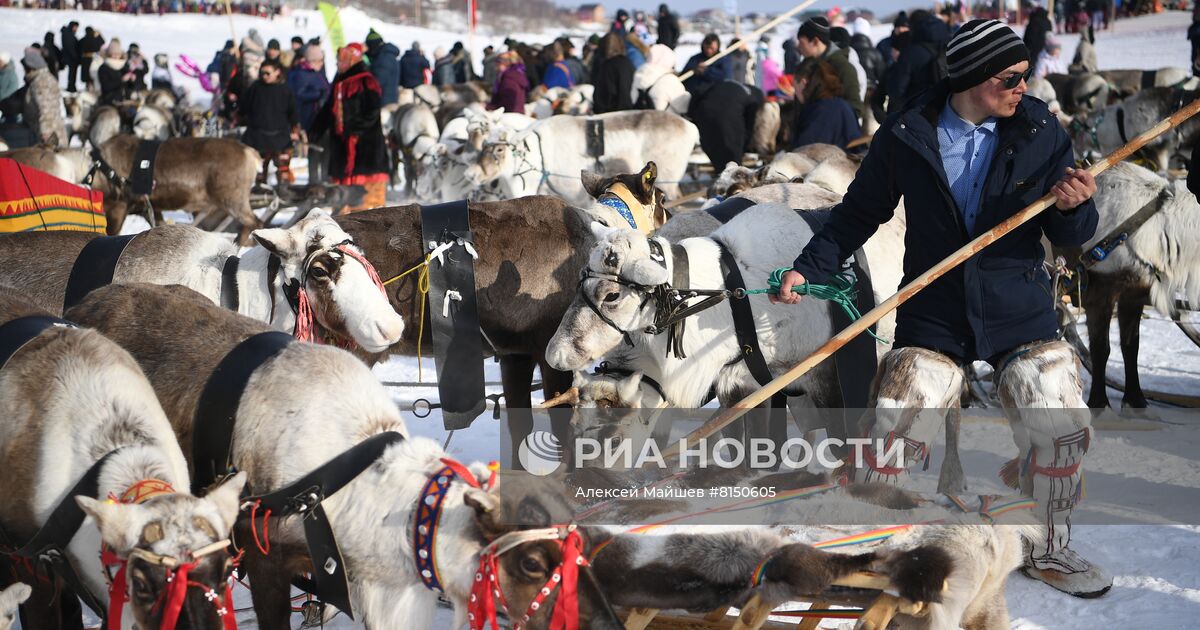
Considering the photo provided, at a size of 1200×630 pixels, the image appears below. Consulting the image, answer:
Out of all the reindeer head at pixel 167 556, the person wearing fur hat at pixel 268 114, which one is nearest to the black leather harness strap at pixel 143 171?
the person wearing fur hat at pixel 268 114

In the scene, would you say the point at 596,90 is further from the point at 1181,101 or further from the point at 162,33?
the point at 162,33

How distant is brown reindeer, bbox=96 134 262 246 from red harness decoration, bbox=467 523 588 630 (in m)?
8.40

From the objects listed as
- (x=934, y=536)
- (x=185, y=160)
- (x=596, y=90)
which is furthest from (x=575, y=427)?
(x=596, y=90)

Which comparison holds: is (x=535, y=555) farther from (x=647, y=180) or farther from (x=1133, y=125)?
(x=1133, y=125)

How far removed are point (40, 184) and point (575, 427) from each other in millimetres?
3175

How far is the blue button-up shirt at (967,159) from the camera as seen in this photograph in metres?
3.27

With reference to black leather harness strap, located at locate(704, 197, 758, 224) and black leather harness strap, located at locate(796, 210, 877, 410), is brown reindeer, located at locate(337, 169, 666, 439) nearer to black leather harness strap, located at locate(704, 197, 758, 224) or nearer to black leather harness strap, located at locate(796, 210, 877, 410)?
black leather harness strap, located at locate(704, 197, 758, 224)

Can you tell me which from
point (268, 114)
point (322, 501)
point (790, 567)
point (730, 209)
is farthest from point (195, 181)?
point (790, 567)

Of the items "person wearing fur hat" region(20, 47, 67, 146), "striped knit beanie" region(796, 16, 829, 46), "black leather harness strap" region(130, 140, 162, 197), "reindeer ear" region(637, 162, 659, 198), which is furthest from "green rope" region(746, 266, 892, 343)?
"person wearing fur hat" region(20, 47, 67, 146)

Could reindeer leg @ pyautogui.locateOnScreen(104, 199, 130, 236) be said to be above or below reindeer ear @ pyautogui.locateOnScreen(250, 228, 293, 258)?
below

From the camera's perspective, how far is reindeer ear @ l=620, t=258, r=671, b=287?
3.63m

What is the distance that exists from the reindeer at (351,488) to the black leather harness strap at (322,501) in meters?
0.03

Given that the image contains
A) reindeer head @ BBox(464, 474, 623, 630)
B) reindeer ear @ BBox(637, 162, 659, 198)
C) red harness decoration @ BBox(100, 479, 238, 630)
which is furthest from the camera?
reindeer ear @ BBox(637, 162, 659, 198)

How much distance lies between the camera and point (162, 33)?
110ft
